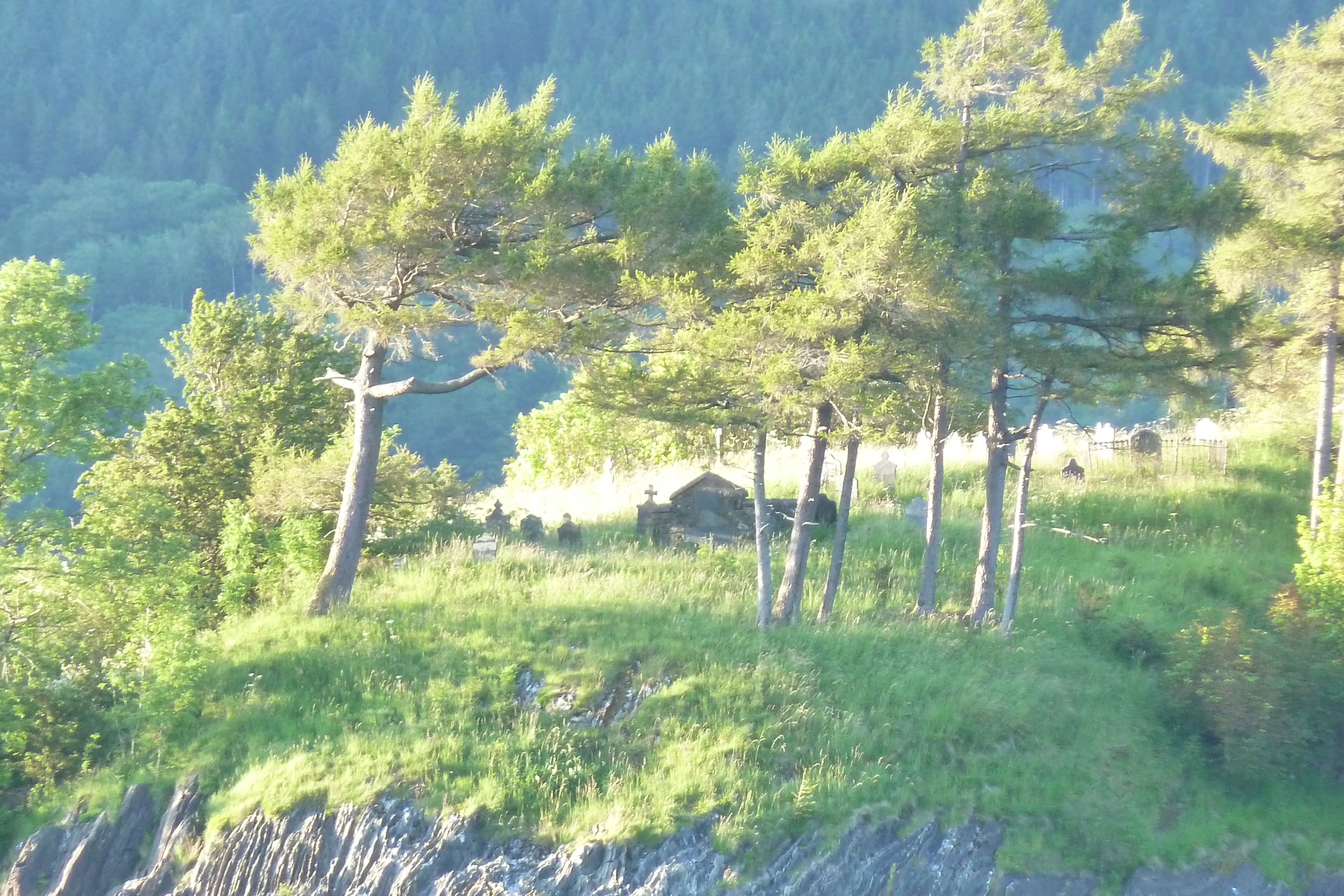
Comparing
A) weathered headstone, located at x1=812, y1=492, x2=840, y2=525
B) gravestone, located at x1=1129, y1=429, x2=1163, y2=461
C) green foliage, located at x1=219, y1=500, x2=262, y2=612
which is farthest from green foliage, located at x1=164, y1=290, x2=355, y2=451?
gravestone, located at x1=1129, y1=429, x2=1163, y2=461

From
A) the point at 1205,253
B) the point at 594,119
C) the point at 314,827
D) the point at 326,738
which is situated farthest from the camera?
the point at 594,119

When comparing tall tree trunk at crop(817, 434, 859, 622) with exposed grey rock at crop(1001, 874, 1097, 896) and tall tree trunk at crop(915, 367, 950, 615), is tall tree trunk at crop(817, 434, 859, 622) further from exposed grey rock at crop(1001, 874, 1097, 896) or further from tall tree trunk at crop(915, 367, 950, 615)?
exposed grey rock at crop(1001, 874, 1097, 896)

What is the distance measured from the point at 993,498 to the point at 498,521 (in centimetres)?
915

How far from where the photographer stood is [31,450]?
18.4 m

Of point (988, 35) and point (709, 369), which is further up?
point (988, 35)

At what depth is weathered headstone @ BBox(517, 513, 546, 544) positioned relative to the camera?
73.9ft

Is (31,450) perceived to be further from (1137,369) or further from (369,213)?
(1137,369)

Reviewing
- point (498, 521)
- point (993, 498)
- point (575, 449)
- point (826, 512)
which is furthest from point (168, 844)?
point (575, 449)

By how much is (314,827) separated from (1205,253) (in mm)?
18094

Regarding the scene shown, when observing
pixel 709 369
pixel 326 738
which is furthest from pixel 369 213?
pixel 326 738

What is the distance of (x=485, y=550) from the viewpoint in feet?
68.3

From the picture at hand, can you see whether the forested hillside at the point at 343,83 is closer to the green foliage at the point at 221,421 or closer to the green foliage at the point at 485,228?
the green foliage at the point at 221,421

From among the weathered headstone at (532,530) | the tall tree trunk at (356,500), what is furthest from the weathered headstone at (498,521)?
the tall tree trunk at (356,500)

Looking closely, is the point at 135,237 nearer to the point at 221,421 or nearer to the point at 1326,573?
the point at 221,421
